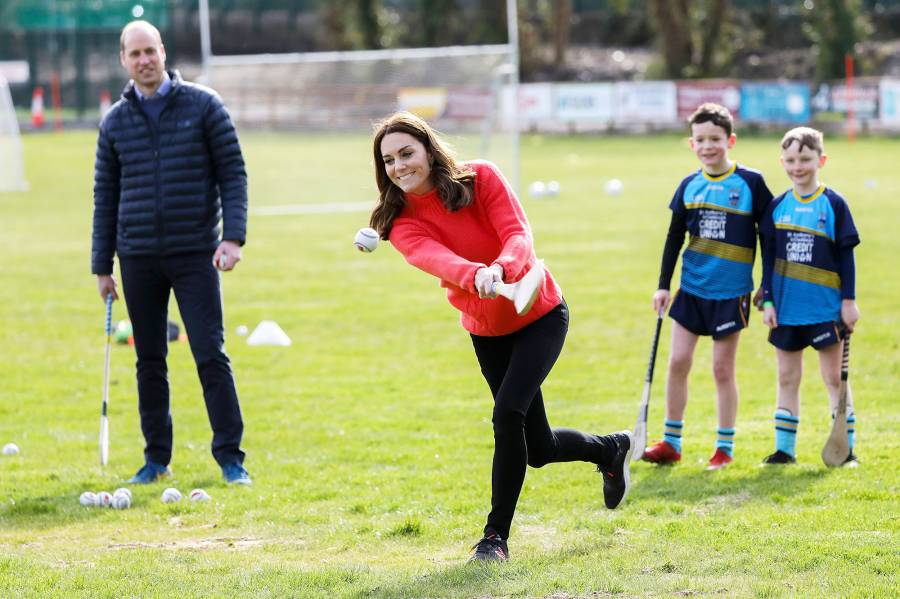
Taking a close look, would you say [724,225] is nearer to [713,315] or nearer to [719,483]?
[713,315]

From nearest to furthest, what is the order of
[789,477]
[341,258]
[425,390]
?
[789,477] < [425,390] < [341,258]

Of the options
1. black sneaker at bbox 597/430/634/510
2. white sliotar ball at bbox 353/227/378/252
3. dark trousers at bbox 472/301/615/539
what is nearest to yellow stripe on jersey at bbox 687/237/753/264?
black sneaker at bbox 597/430/634/510

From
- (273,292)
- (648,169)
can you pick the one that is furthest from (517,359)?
(648,169)

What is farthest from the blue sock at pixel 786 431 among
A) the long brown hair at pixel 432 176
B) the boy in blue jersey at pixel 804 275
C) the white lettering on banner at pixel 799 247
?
the long brown hair at pixel 432 176

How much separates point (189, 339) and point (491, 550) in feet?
8.33

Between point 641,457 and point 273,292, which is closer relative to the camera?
point 641,457

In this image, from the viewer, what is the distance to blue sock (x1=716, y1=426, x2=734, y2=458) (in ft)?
23.2

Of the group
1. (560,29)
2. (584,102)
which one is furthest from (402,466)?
(560,29)

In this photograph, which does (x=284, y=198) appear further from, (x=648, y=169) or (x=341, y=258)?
(x=648, y=169)

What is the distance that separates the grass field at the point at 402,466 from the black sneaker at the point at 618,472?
0.11 metres

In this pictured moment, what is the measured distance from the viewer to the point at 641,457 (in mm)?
7059

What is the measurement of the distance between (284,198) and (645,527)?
16.7 metres

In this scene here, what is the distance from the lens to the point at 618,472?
19.5 ft

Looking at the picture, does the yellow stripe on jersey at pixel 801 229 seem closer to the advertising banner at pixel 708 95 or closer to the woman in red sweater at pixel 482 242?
the woman in red sweater at pixel 482 242
